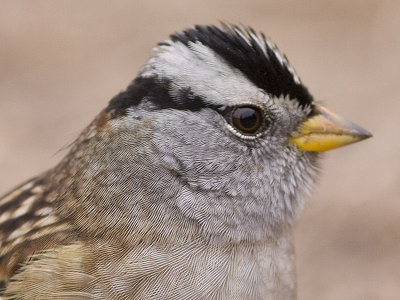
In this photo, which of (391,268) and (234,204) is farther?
(391,268)

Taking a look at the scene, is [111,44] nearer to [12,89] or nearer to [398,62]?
[12,89]

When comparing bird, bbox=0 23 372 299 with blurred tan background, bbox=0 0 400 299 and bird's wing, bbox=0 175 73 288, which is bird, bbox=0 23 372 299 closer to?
bird's wing, bbox=0 175 73 288

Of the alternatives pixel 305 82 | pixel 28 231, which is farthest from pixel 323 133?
pixel 305 82

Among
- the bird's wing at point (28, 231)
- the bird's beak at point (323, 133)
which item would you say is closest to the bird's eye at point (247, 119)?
the bird's beak at point (323, 133)

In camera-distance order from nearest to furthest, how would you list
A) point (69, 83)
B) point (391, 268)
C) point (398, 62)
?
Answer: point (391, 268) < point (398, 62) < point (69, 83)

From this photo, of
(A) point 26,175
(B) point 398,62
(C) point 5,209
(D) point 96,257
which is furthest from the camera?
(B) point 398,62

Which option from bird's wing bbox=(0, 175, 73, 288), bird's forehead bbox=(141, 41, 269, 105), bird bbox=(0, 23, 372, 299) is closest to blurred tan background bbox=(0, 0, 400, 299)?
bird's wing bbox=(0, 175, 73, 288)

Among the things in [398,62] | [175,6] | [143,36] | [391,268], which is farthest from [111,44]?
[391,268]
